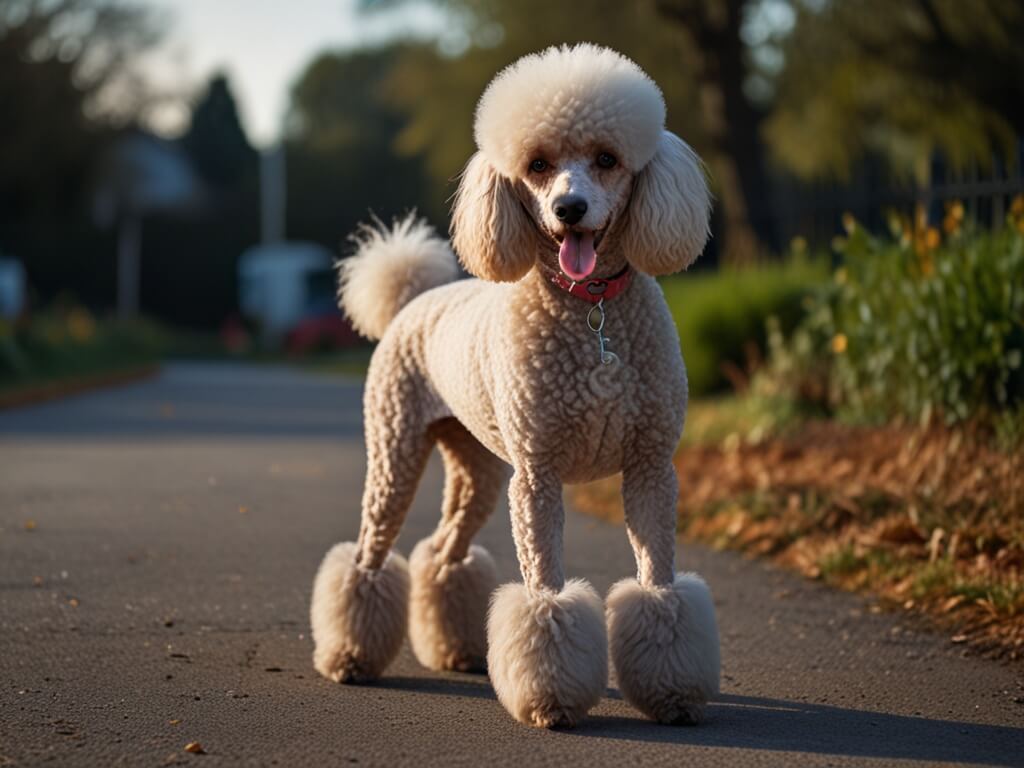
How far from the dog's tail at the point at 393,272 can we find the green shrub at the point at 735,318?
7.21 m

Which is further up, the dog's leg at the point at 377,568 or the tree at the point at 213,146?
the tree at the point at 213,146

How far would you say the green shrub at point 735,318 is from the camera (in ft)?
43.2

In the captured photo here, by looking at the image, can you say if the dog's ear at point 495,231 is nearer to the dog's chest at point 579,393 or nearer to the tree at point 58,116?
the dog's chest at point 579,393

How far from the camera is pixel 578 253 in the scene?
4445 mm

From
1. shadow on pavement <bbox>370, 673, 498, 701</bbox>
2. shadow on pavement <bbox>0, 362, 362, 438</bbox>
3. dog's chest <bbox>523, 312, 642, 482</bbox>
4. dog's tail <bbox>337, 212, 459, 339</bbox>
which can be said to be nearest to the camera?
dog's chest <bbox>523, 312, 642, 482</bbox>

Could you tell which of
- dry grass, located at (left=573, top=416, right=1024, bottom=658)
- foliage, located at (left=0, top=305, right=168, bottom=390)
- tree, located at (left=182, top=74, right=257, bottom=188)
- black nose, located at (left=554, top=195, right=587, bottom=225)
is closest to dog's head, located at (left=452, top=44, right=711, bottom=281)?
black nose, located at (left=554, top=195, right=587, bottom=225)

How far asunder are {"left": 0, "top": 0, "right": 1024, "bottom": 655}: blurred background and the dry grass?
2 centimetres

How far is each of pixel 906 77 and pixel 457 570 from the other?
14820 millimetres

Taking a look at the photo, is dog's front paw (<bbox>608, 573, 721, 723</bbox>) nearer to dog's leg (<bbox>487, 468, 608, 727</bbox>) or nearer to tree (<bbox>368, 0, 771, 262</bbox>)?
dog's leg (<bbox>487, 468, 608, 727</bbox>)

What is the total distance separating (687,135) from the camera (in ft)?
84.5

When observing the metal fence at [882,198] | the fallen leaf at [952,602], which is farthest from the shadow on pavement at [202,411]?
the fallen leaf at [952,602]

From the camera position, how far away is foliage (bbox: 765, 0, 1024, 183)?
17797mm

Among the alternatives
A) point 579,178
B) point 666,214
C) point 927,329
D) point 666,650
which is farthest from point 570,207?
point 927,329

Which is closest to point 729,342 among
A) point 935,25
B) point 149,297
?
point 935,25
